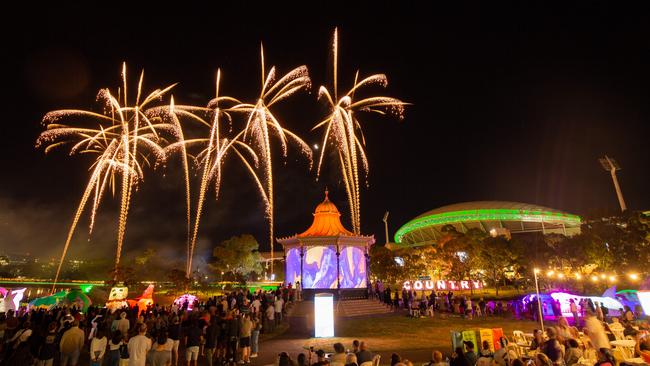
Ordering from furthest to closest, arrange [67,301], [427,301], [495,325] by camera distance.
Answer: [427,301] → [67,301] → [495,325]

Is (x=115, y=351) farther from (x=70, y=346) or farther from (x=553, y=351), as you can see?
(x=553, y=351)

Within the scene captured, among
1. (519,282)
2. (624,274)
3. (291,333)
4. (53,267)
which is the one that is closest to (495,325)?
(291,333)

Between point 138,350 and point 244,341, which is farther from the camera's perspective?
point 244,341

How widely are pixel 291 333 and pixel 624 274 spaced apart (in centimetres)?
3339

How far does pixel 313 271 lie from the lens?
30594mm

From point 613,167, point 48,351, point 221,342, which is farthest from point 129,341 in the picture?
point 613,167

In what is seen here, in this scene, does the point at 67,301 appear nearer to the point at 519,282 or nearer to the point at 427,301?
the point at 427,301

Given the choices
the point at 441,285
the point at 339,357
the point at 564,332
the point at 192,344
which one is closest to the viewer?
the point at 339,357

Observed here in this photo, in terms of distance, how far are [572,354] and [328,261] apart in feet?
75.9

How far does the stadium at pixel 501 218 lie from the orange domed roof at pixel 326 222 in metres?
56.3

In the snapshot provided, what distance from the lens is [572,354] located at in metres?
8.27

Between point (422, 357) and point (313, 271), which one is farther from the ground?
point (313, 271)

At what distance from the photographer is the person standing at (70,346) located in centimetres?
898

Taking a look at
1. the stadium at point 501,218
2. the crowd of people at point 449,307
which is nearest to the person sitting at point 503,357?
the crowd of people at point 449,307
